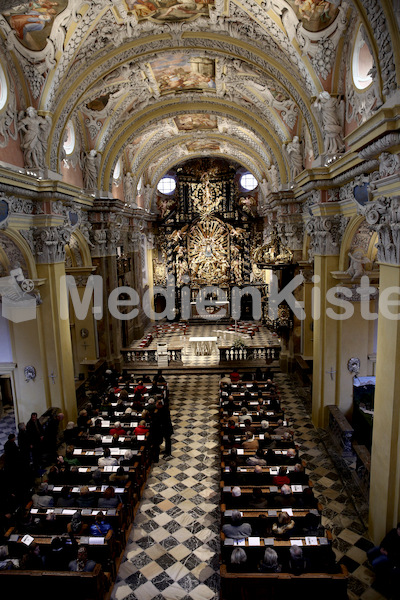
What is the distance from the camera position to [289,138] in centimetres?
1366

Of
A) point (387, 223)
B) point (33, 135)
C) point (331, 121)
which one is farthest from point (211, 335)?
point (387, 223)

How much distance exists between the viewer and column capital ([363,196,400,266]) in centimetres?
565

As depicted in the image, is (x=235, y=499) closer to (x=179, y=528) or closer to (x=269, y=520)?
(x=269, y=520)

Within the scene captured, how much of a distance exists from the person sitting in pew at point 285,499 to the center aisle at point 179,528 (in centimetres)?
136

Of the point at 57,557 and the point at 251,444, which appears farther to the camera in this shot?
the point at 251,444

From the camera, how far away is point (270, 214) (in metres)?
18.2

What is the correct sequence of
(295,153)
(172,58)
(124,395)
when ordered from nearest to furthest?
1. (172,58)
2. (124,395)
3. (295,153)

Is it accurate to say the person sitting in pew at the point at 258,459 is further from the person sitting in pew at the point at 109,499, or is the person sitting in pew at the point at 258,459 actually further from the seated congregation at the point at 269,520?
the person sitting in pew at the point at 109,499

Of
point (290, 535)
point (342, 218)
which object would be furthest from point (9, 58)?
point (290, 535)

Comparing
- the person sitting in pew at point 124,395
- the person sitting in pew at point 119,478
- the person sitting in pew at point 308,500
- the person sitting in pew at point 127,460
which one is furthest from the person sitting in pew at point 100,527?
the person sitting in pew at point 124,395

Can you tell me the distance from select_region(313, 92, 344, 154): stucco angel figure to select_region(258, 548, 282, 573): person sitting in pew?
816 cm

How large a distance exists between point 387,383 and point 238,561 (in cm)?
337

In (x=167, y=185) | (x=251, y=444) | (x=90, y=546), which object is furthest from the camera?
(x=167, y=185)

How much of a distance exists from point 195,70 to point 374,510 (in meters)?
12.6
